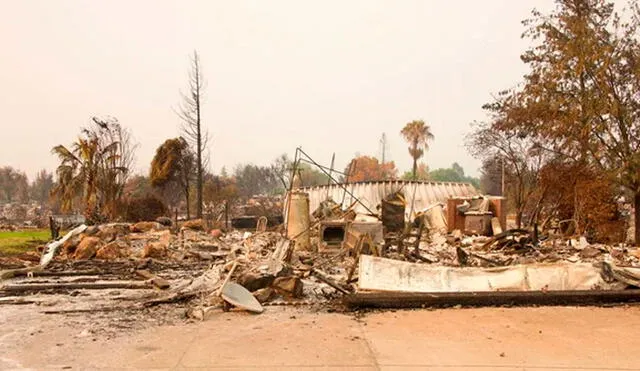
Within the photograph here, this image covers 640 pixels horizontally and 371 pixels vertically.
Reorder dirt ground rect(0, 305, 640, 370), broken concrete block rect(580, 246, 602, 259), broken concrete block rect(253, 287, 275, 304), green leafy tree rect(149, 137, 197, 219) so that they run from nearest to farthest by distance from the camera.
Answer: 1. dirt ground rect(0, 305, 640, 370)
2. broken concrete block rect(253, 287, 275, 304)
3. broken concrete block rect(580, 246, 602, 259)
4. green leafy tree rect(149, 137, 197, 219)

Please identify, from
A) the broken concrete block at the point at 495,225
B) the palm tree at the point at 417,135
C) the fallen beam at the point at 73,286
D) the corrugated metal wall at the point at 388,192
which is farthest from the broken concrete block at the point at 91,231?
the palm tree at the point at 417,135

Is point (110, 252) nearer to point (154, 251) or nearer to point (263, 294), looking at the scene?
point (154, 251)

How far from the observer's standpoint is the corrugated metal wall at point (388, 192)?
2405 centimetres

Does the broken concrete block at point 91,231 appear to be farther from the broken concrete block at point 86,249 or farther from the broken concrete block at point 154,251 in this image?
the broken concrete block at point 154,251

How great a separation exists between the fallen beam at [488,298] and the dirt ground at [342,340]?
0.22m

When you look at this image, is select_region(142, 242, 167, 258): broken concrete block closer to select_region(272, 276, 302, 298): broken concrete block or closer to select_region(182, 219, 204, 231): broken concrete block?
select_region(272, 276, 302, 298): broken concrete block

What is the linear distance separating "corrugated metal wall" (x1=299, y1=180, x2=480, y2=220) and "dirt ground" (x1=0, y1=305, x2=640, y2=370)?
645 inches

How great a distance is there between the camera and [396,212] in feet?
61.4

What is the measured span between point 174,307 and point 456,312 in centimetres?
378

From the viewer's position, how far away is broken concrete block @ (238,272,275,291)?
25.4 feet

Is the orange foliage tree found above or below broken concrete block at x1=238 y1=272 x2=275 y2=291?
above

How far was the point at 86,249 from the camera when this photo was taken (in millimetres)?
13070

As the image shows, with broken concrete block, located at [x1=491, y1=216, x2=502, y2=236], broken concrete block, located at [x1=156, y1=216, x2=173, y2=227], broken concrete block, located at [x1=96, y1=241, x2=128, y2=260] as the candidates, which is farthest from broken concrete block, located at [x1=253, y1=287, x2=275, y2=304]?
broken concrete block, located at [x1=156, y1=216, x2=173, y2=227]

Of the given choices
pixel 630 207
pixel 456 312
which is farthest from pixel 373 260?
pixel 630 207
